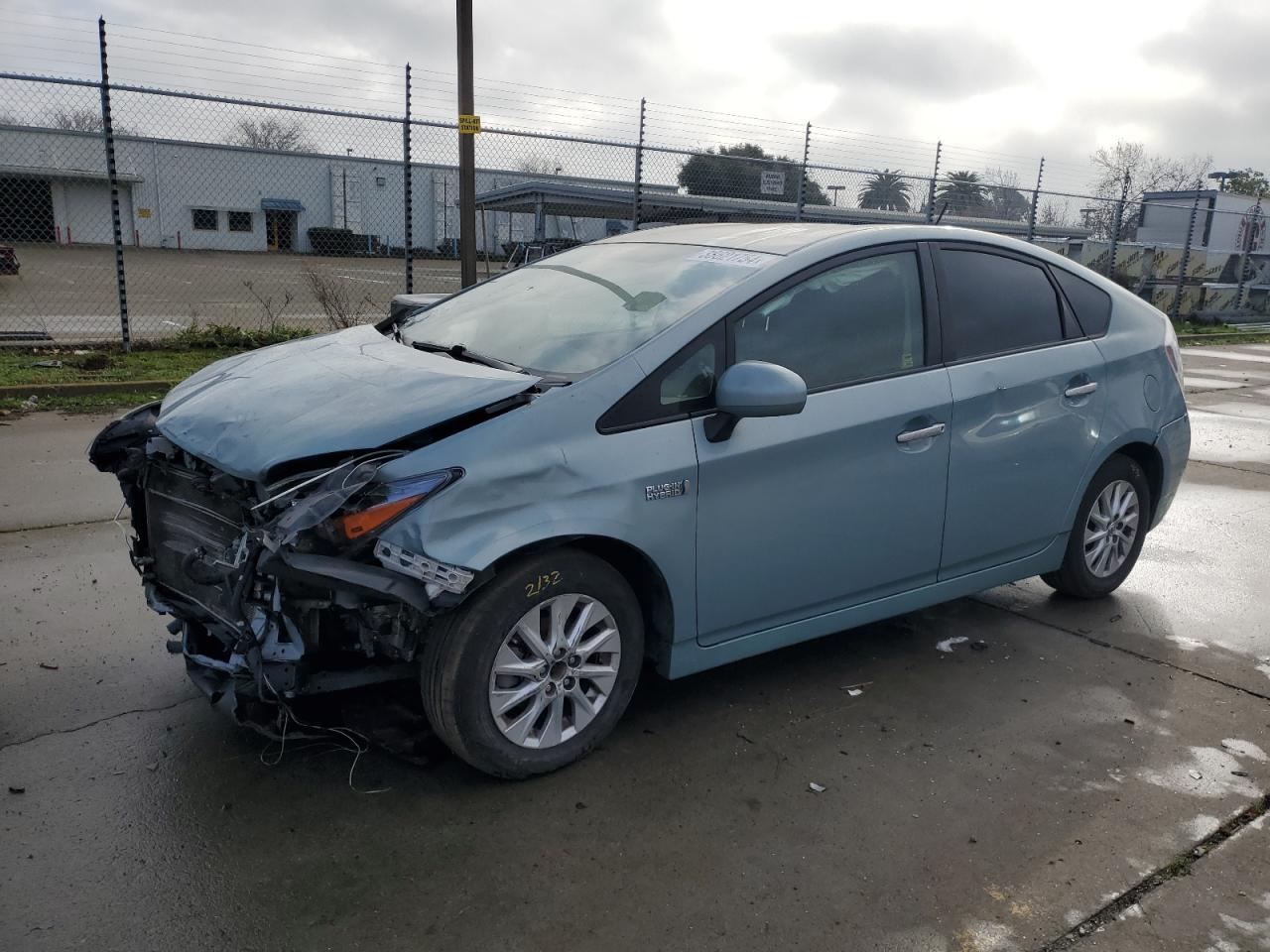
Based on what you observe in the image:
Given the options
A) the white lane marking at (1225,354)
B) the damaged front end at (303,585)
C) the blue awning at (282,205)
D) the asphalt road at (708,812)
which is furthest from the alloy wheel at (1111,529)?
the blue awning at (282,205)

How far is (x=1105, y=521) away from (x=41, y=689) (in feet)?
14.8

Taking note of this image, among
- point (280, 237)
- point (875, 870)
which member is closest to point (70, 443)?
point (875, 870)

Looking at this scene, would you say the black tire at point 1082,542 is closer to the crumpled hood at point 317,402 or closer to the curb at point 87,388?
the crumpled hood at point 317,402

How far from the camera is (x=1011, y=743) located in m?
3.57

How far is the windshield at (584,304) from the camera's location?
3514mm

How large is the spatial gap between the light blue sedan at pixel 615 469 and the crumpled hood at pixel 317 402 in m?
0.01

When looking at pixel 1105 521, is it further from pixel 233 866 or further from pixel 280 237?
pixel 280 237

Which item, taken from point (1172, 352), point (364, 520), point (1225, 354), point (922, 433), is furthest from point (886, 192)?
point (364, 520)

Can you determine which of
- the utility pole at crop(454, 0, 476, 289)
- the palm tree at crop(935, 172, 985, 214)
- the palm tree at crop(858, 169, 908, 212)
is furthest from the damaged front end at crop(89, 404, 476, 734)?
the palm tree at crop(935, 172, 985, 214)

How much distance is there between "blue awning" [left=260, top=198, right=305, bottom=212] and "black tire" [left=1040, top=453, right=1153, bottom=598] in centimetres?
3788

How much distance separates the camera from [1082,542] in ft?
15.4

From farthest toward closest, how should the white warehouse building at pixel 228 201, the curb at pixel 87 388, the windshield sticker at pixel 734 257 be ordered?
the white warehouse building at pixel 228 201 < the curb at pixel 87 388 < the windshield sticker at pixel 734 257

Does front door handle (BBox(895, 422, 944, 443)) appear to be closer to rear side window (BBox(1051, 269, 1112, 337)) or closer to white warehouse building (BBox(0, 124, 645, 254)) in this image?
rear side window (BBox(1051, 269, 1112, 337))

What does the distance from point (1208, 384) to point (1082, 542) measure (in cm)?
1027
